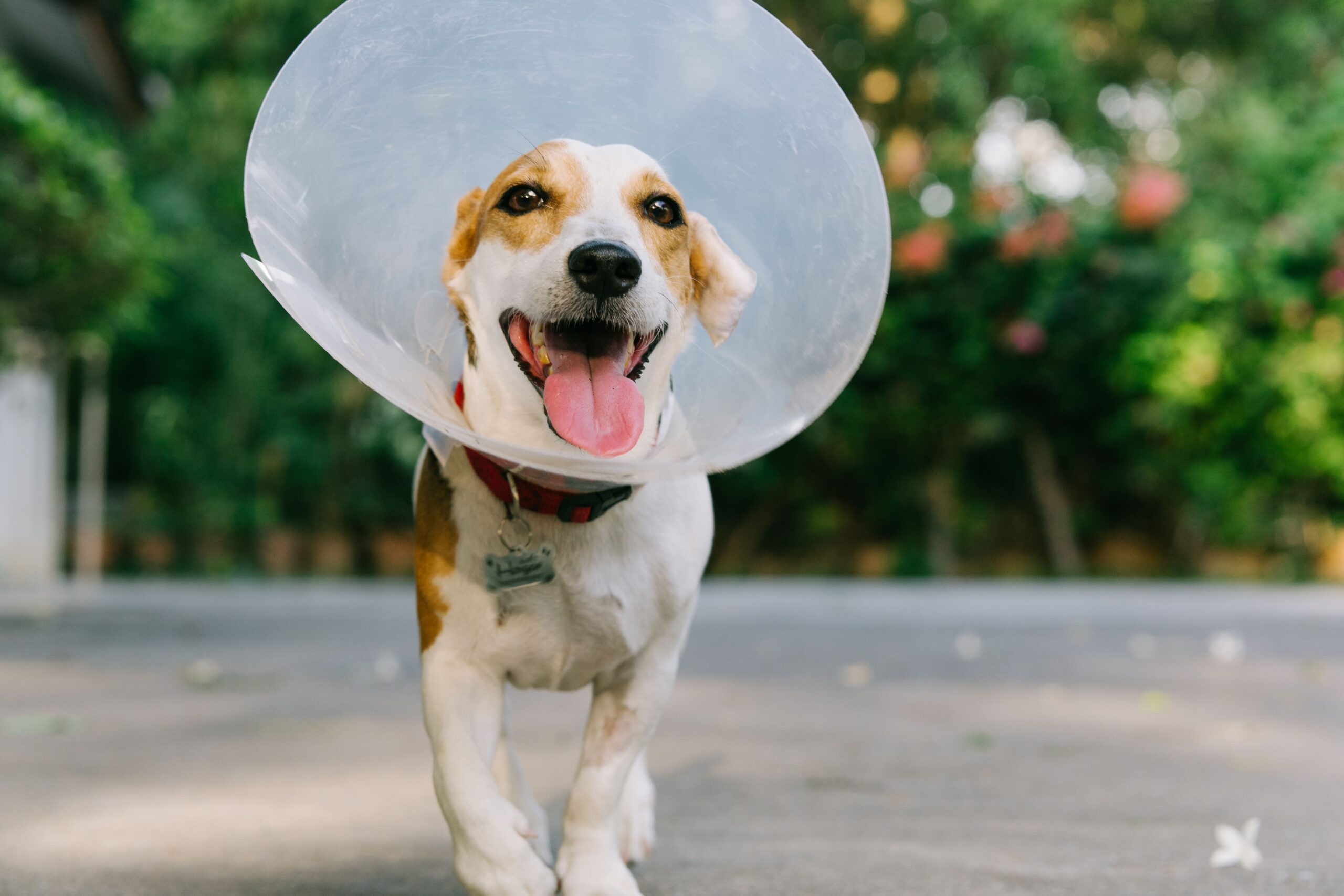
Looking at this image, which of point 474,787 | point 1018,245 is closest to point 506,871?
point 474,787

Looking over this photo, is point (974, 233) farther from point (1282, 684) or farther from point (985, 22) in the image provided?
point (1282, 684)

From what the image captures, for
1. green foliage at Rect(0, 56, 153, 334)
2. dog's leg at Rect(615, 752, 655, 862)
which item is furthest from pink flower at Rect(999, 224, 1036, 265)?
dog's leg at Rect(615, 752, 655, 862)

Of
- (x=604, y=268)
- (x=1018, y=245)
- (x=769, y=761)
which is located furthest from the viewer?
(x=1018, y=245)

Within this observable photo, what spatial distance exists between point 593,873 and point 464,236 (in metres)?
1.12

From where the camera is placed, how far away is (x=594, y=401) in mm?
2080

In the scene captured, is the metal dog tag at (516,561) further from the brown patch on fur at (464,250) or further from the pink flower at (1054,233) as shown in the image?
the pink flower at (1054,233)

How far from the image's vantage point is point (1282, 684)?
229 inches

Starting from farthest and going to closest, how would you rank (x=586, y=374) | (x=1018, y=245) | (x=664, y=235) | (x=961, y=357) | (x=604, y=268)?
(x=961, y=357) < (x=1018, y=245) < (x=664, y=235) < (x=586, y=374) < (x=604, y=268)

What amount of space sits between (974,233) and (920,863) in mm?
9989

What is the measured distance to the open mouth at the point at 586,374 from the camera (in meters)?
2.05

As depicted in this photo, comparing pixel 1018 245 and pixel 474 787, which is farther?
pixel 1018 245

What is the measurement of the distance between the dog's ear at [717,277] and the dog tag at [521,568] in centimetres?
52

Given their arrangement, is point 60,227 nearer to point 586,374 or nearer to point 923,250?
point 586,374

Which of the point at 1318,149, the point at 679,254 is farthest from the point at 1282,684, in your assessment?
the point at 1318,149
